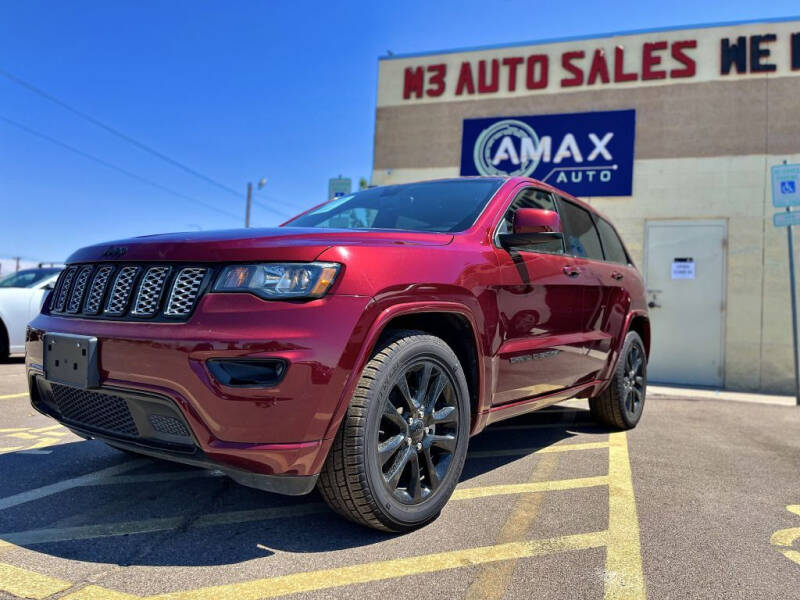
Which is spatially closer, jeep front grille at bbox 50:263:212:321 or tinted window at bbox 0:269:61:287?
jeep front grille at bbox 50:263:212:321

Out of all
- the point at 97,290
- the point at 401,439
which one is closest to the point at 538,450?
the point at 401,439

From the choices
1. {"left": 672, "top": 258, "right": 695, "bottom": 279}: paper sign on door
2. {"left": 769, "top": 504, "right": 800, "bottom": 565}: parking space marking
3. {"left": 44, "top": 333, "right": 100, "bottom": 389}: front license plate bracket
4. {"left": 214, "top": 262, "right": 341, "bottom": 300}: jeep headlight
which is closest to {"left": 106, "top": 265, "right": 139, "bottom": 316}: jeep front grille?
{"left": 44, "top": 333, "right": 100, "bottom": 389}: front license plate bracket

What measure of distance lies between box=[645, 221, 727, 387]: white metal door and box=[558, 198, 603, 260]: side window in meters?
5.41

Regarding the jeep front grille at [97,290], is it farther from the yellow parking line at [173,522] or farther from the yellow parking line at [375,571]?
the yellow parking line at [375,571]

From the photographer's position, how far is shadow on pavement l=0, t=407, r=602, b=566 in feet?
7.37

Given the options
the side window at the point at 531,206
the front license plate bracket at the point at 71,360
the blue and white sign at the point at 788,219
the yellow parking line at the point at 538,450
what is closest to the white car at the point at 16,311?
the front license plate bracket at the point at 71,360

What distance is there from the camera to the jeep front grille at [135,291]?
2193 millimetres

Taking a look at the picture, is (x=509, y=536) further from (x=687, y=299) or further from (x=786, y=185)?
(x=687, y=299)

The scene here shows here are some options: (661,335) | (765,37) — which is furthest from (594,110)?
(661,335)

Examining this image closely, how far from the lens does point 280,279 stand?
2143 millimetres

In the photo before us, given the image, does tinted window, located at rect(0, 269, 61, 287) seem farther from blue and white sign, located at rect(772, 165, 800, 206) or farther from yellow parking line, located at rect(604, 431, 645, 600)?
blue and white sign, located at rect(772, 165, 800, 206)

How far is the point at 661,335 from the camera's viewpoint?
364 inches

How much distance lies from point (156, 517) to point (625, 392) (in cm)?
349

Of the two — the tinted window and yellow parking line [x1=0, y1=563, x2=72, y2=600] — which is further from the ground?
the tinted window
